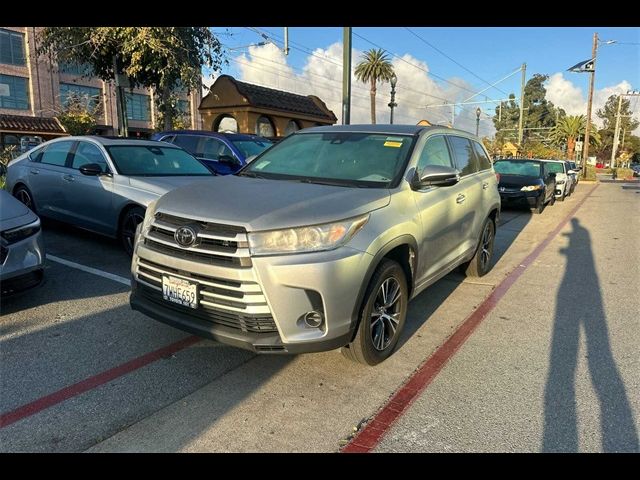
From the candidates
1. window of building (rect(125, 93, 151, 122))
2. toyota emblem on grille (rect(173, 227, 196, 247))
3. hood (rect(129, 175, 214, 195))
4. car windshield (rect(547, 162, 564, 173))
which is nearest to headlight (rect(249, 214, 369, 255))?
toyota emblem on grille (rect(173, 227, 196, 247))

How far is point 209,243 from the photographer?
121 inches

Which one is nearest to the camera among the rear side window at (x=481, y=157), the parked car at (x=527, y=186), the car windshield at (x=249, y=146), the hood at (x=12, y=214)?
the hood at (x=12, y=214)

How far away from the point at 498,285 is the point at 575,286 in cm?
98

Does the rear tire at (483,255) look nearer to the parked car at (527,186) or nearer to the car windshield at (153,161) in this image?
the car windshield at (153,161)

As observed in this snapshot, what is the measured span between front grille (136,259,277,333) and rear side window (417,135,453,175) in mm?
1937

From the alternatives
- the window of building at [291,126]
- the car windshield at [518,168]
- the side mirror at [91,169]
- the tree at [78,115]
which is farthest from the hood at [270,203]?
the tree at [78,115]

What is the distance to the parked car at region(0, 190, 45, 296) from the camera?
4.04 meters

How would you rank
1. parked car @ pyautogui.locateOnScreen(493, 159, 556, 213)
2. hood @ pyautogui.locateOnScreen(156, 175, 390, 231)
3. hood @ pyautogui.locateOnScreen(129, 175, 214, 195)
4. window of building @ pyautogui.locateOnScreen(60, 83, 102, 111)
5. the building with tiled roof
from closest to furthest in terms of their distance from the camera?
hood @ pyautogui.locateOnScreen(156, 175, 390, 231) < hood @ pyautogui.locateOnScreen(129, 175, 214, 195) < parked car @ pyautogui.locateOnScreen(493, 159, 556, 213) < the building with tiled roof < window of building @ pyautogui.locateOnScreen(60, 83, 102, 111)

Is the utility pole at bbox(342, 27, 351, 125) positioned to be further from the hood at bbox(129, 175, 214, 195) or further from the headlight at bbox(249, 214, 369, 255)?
the headlight at bbox(249, 214, 369, 255)

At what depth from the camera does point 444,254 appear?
15.1ft

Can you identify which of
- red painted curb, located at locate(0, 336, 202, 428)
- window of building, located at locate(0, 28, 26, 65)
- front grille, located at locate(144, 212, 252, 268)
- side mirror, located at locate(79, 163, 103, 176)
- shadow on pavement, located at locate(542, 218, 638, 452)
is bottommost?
shadow on pavement, located at locate(542, 218, 638, 452)

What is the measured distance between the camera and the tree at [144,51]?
12195mm

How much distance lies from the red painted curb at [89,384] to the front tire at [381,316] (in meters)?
1.40
